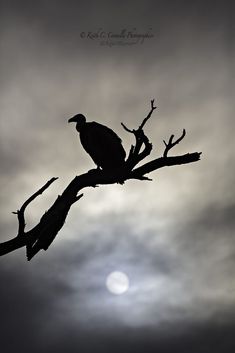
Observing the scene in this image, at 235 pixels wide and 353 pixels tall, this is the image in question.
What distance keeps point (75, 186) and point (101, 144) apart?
16.6 ft

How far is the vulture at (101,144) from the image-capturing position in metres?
12.6

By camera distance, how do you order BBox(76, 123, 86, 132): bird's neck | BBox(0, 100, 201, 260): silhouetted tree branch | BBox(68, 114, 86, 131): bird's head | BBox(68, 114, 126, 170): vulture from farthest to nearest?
BBox(68, 114, 86, 131): bird's head
BBox(76, 123, 86, 132): bird's neck
BBox(68, 114, 126, 170): vulture
BBox(0, 100, 201, 260): silhouetted tree branch

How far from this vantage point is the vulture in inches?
496

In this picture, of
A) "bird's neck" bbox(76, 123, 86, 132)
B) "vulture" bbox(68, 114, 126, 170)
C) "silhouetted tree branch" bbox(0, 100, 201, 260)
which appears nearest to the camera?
"silhouetted tree branch" bbox(0, 100, 201, 260)

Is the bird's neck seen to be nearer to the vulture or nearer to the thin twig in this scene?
the vulture

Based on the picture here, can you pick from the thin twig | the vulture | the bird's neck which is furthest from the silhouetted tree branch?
the bird's neck

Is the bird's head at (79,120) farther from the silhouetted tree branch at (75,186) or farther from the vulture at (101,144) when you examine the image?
the silhouetted tree branch at (75,186)

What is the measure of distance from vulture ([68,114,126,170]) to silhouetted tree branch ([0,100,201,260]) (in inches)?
165

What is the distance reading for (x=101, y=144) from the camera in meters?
13.0

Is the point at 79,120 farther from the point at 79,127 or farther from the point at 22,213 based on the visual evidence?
the point at 22,213

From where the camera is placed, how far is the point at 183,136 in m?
7.49

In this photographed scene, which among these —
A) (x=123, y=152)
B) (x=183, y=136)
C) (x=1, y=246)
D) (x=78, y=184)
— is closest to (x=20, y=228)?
(x=1, y=246)

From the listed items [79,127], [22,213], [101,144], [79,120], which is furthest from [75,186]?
[79,120]

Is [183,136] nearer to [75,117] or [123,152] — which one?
[123,152]
